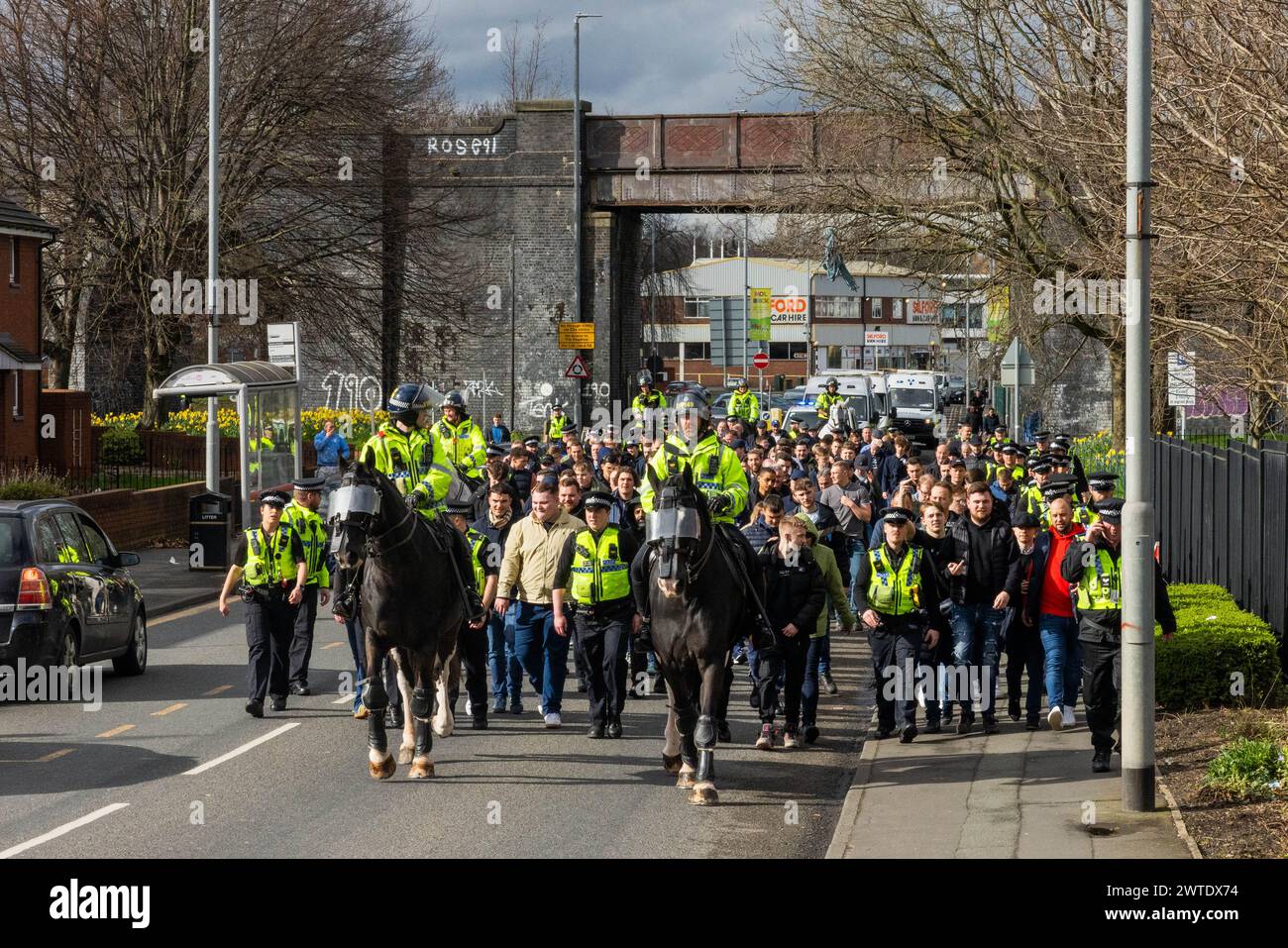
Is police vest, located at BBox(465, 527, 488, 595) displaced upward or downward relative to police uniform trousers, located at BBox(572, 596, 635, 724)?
upward

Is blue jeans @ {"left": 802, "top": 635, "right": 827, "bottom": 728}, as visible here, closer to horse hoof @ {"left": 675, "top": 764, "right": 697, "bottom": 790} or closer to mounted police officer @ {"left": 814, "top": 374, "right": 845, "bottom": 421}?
horse hoof @ {"left": 675, "top": 764, "right": 697, "bottom": 790}

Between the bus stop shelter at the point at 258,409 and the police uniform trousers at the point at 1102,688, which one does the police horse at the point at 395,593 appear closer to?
the police uniform trousers at the point at 1102,688

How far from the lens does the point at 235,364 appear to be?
27.7 metres

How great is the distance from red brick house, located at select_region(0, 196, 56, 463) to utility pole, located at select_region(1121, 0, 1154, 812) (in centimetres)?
2761

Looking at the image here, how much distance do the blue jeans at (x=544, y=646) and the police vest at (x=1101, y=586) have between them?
13.6 ft

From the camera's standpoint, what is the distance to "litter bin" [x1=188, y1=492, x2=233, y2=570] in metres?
26.1

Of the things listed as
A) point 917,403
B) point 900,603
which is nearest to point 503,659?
point 900,603

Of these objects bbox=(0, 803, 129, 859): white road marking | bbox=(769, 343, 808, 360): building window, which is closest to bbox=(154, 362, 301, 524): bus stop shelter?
bbox=(0, 803, 129, 859): white road marking

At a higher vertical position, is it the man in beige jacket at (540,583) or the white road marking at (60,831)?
the man in beige jacket at (540,583)

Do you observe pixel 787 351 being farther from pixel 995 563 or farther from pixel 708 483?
pixel 708 483

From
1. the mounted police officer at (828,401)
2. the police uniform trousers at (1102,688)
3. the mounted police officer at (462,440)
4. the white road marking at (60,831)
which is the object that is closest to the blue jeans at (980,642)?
the police uniform trousers at (1102,688)

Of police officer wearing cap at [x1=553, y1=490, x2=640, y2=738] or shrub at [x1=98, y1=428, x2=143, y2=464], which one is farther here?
shrub at [x1=98, y1=428, x2=143, y2=464]

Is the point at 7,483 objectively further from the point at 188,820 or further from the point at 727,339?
the point at 727,339

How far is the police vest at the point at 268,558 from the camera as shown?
1455 centimetres
